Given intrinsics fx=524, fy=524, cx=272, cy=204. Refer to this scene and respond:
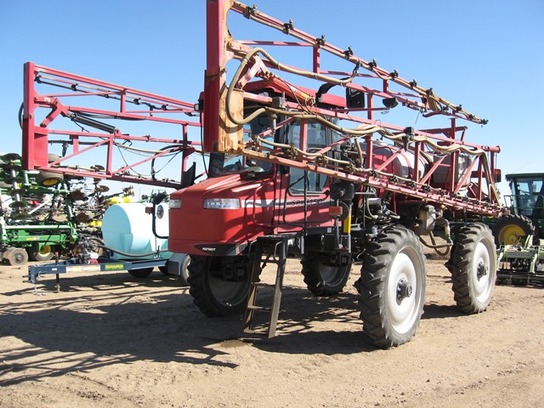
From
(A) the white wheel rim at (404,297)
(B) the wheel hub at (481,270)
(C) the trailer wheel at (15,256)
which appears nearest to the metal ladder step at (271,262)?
(A) the white wheel rim at (404,297)

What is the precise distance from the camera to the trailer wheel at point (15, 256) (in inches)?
576

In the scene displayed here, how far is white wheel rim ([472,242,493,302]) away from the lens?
7.95 m

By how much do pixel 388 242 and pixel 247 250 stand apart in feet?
5.42

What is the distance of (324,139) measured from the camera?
671cm

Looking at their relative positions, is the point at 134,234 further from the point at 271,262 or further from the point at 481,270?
the point at 481,270

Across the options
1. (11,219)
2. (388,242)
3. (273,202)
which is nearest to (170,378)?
(273,202)

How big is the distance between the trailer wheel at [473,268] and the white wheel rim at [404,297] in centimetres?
135

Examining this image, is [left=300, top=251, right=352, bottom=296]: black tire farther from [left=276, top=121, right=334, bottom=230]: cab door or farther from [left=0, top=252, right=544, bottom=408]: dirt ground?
[left=276, top=121, right=334, bottom=230]: cab door

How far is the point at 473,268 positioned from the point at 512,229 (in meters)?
8.09

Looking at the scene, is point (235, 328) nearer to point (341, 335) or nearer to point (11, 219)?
point (341, 335)

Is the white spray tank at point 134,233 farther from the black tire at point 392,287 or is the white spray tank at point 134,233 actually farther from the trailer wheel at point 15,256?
the black tire at point 392,287

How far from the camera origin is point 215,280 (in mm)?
7516

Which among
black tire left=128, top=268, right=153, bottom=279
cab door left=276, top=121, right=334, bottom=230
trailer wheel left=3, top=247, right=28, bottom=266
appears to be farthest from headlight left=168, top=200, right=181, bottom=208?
trailer wheel left=3, top=247, right=28, bottom=266

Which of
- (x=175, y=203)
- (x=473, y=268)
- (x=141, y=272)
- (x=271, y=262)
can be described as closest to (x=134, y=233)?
(x=141, y=272)
